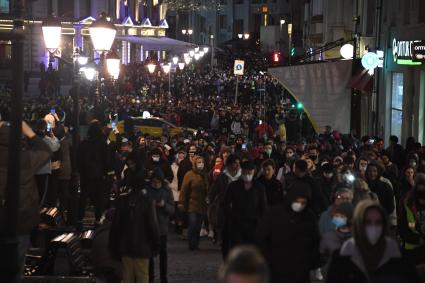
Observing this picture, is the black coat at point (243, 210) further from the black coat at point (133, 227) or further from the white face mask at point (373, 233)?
the white face mask at point (373, 233)

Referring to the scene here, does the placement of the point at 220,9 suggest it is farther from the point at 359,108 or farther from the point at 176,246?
the point at 176,246

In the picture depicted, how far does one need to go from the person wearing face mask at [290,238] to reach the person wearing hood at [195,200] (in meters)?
6.63

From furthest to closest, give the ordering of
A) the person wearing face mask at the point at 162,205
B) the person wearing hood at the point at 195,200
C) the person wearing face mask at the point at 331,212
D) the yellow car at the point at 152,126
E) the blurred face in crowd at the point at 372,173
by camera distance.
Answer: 1. the yellow car at the point at 152,126
2. the person wearing hood at the point at 195,200
3. the blurred face in crowd at the point at 372,173
4. the person wearing face mask at the point at 162,205
5. the person wearing face mask at the point at 331,212

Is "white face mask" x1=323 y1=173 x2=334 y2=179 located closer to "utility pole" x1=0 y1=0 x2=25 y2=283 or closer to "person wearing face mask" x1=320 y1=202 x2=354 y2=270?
"person wearing face mask" x1=320 y1=202 x2=354 y2=270

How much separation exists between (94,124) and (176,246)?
2.43m

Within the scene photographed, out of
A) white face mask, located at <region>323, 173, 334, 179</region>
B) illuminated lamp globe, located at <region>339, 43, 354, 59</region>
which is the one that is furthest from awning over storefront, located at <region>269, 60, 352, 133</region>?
white face mask, located at <region>323, 173, 334, 179</region>

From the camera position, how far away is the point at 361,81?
2777cm

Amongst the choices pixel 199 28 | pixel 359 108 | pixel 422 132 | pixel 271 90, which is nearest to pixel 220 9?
pixel 199 28

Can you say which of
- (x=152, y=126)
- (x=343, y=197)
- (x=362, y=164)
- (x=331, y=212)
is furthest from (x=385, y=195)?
(x=152, y=126)

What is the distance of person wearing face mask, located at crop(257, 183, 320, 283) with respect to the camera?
29.8ft

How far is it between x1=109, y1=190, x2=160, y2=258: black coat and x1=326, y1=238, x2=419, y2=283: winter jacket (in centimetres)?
336

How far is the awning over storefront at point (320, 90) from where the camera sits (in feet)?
88.3

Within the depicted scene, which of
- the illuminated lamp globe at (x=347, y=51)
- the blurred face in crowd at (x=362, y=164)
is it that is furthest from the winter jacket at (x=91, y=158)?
the illuminated lamp globe at (x=347, y=51)

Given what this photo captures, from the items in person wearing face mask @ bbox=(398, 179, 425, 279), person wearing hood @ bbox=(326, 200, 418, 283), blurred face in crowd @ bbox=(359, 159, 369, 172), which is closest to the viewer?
person wearing hood @ bbox=(326, 200, 418, 283)
